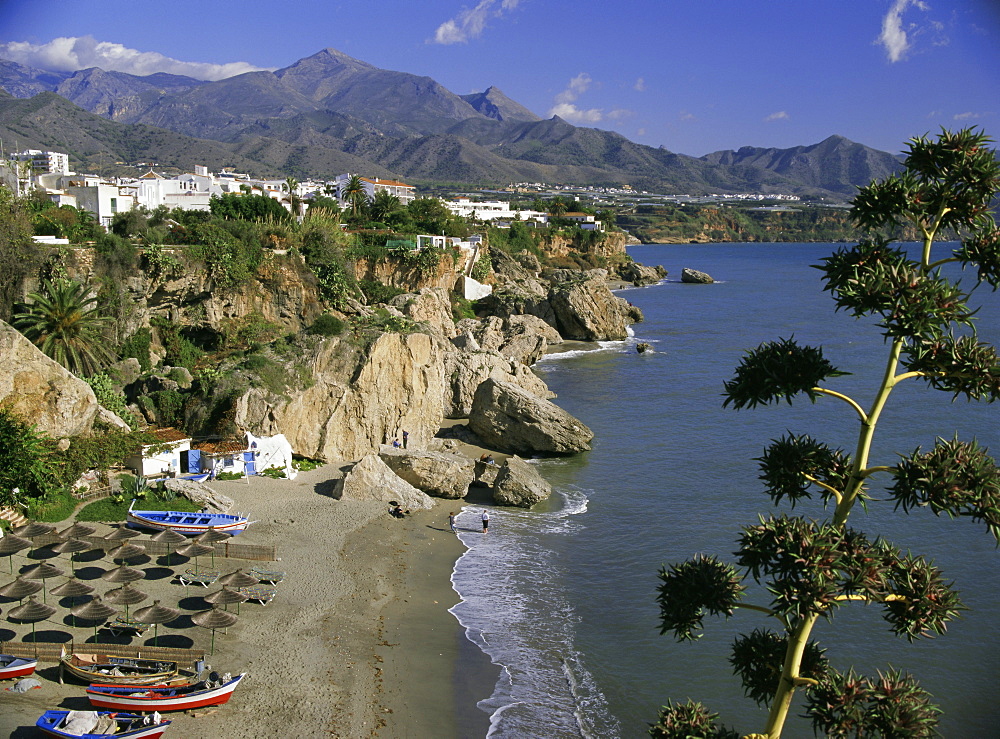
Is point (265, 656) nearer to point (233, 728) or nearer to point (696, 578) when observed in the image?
point (233, 728)

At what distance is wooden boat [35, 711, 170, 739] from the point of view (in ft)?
38.6

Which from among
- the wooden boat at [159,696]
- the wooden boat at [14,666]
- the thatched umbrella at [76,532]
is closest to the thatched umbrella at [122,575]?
the thatched umbrella at [76,532]

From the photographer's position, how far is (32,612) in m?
14.6

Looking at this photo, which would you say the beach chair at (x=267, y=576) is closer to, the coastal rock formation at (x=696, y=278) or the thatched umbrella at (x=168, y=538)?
the thatched umbrella at (x=168, y=538)

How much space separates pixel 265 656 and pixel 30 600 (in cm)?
456

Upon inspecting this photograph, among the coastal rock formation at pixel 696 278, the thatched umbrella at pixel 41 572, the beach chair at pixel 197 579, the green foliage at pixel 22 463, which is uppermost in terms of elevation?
the coastal rock formation at pixel 696 278

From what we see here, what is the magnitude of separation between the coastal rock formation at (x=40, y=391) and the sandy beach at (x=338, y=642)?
426 centimetres

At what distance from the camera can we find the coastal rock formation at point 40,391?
2169 centimetres

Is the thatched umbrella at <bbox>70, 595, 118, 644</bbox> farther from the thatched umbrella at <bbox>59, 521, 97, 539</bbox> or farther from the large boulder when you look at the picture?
the large boulder

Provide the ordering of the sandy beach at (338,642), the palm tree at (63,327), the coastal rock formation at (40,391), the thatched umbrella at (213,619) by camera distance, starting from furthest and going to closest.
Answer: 1. the palm tree at (63,327)
2. the coastal rock formation at (40,391)
3. the thatched umbrella at (213,619)
4. the sandy beach at (338,642)

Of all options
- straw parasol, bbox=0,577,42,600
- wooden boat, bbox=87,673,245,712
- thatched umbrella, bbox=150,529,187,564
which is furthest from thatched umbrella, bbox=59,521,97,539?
wooden boat, bbox=87,673,245,712

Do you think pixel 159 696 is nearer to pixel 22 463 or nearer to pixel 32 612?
pixel 32 612

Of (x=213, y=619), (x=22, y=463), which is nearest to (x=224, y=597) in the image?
(x=213, y=619)

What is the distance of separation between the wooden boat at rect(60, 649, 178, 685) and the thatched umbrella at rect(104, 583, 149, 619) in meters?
1.85
